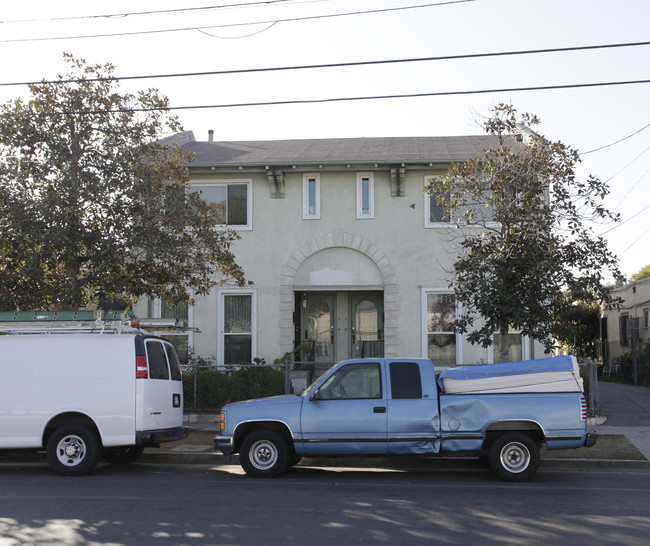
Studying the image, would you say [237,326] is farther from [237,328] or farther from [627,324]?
[627,324]

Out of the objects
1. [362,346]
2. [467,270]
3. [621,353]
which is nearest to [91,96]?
[467,270]

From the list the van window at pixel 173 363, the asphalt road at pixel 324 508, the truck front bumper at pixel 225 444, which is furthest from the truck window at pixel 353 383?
the van window at pixel 173 363

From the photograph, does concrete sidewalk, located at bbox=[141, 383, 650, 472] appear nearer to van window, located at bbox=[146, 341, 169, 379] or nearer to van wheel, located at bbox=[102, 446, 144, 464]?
van wheel, located at bbox=[102, 446, 144, 464]

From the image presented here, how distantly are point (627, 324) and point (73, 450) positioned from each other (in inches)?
947

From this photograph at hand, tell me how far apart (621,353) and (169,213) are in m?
22.5

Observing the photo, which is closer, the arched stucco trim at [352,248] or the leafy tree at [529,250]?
the leafy tree at [529,250]

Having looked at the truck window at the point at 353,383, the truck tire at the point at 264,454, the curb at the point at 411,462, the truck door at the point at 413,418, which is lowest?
the curb at the point at 411,462

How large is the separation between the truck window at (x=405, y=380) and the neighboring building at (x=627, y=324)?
15.5 m

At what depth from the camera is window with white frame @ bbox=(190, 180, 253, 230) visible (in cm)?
1895

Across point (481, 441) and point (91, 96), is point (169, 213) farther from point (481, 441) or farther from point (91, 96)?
point (481, 441)

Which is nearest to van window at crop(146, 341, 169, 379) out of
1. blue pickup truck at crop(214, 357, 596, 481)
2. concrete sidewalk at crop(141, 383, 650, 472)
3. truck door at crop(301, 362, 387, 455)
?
blue pickup truck at crop(214, 357, 596, 481)

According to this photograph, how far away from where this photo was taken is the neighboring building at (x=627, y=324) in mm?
25797

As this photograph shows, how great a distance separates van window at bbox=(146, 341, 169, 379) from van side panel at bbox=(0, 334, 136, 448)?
408mm

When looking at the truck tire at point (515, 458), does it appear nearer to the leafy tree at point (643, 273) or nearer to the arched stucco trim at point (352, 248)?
the arched stucco trim at point (352, 248)
